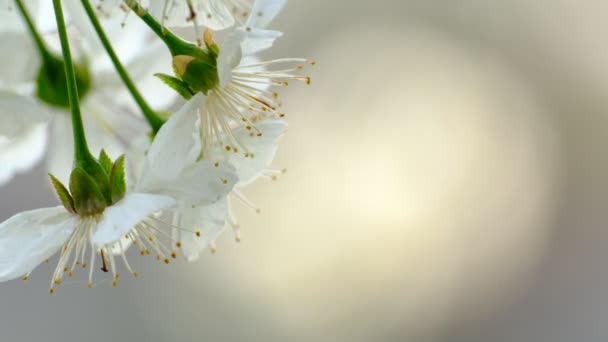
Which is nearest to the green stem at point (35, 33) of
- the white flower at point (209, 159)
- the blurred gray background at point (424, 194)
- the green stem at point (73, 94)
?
the green stem at point (73, 94)

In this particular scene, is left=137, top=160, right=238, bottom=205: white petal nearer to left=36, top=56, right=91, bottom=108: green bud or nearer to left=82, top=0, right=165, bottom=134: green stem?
left=82, top=0, right=165, bottom=134: green stem

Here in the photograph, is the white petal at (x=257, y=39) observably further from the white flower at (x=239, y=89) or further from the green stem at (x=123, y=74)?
the green stem at (x=123, y=74)

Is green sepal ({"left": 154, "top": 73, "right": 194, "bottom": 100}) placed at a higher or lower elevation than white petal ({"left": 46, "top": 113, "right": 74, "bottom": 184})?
higher

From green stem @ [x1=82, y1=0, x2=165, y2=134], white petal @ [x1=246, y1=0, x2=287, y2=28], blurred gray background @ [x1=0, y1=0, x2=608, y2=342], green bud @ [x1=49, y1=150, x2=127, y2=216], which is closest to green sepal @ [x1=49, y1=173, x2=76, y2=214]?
green bud @ [x1=49, y1=150, x2=127, y2=216]

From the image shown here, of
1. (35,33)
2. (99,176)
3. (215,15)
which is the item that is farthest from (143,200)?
(35,33)

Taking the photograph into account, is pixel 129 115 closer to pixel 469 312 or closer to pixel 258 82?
pixel 258 82

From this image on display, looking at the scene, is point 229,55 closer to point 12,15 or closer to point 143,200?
point 143,200
